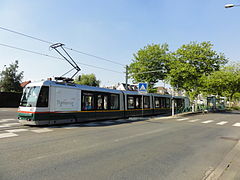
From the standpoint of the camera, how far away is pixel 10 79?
38.0 meters

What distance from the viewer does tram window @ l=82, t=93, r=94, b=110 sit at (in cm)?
1202

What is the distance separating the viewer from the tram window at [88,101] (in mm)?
12016

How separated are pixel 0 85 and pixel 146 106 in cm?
3741

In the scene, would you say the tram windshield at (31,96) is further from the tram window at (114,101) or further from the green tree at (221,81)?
the green tree at (221,81)

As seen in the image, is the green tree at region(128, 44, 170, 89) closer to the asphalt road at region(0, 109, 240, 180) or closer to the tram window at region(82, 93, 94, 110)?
the tram window at region(82, 93, 94, 110)

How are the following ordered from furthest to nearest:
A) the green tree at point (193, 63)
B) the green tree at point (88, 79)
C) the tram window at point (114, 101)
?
the green tree at point (88, 79), the green tree at point (193, 63), the tram window at point (114, 101)

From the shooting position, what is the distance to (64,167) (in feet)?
12.5

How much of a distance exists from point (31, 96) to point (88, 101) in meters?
4.03

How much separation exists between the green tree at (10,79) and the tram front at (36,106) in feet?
114

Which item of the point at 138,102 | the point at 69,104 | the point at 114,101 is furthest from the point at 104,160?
the point at 138,102

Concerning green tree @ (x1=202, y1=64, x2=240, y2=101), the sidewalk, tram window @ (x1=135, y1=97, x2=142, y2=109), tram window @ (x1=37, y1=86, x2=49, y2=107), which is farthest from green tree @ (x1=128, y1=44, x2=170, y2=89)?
the sidewalk

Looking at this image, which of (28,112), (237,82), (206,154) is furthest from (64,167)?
(237,82)

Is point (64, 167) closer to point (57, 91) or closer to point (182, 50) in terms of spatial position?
point (57, 91)

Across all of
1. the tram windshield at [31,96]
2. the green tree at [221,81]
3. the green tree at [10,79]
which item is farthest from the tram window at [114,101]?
the green tree at [10,79]
